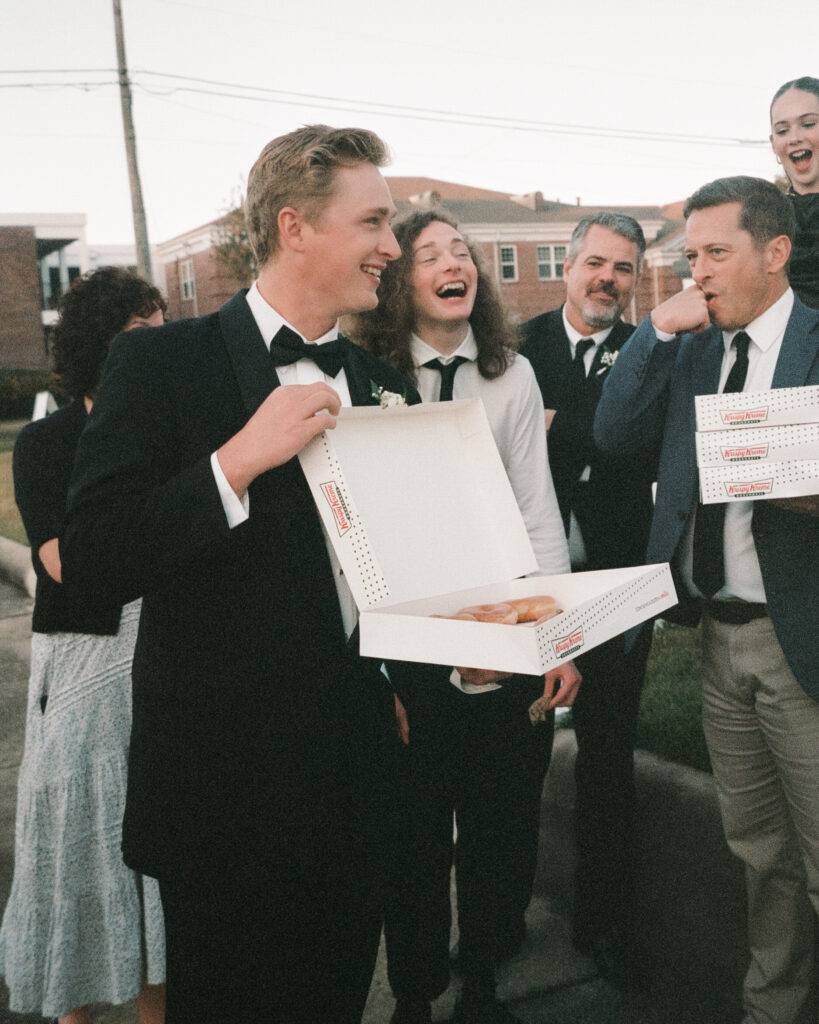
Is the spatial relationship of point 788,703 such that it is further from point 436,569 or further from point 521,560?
point 436,569

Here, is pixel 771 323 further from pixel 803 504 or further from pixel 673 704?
pixel 673 704

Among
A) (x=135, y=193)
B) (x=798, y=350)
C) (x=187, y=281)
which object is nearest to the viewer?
(x=798, y=350)

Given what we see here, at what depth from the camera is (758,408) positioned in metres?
2.15

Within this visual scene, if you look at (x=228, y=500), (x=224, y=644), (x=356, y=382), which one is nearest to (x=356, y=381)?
(x=356, y=382)

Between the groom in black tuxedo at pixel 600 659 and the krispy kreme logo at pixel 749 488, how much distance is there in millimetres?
895

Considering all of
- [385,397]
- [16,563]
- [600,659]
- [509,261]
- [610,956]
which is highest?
[509,261]

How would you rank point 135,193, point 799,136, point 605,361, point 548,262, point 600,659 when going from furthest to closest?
point 548,262, point 135,193, point 799,136, point 605,361, point 600,659

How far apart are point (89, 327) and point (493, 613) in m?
1.61

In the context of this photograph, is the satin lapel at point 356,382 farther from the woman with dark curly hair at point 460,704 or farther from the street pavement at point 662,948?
the street pavement at point 662,948

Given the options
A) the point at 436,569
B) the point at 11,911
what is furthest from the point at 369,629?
the point at 11,911

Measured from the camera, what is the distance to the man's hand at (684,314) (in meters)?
2.45

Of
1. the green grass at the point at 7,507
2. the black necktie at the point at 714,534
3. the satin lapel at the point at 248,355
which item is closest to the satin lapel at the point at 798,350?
the black necktie at the point at 714,534

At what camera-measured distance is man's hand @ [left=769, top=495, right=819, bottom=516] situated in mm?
2246

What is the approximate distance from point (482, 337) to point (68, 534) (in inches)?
63.9
